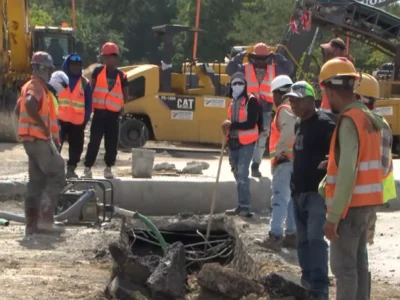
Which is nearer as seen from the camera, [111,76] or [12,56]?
[111,76]

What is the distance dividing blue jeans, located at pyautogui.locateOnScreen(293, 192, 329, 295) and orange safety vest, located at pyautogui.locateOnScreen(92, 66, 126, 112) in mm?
5725

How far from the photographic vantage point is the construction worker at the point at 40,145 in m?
9.57

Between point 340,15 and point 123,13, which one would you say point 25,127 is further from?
point 123,13

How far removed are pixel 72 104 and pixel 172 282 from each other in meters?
4.78

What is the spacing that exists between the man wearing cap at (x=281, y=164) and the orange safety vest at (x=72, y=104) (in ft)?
12.4

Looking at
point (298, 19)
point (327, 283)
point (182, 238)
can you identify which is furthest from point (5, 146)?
point (327, 283)

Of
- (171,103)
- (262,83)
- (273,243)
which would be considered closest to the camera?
(273,243)

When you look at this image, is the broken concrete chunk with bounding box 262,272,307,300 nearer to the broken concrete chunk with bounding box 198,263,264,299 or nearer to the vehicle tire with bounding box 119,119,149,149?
the broken concrete chunk with bounding box 198,263,264,299

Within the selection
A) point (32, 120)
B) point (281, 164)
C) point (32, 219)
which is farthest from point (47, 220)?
point (281, 164)

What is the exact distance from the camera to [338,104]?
6031 mm

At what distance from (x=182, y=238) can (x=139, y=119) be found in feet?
26.0

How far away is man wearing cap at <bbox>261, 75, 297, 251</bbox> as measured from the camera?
8.62 meters

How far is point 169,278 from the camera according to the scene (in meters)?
7.77

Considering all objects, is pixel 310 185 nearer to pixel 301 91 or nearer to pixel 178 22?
pixel 301 91
